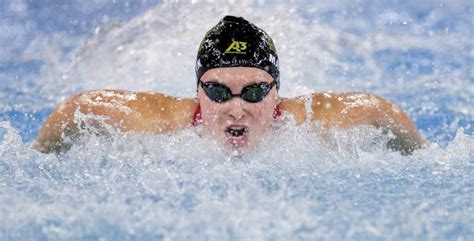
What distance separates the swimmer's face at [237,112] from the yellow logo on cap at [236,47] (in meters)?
0.11

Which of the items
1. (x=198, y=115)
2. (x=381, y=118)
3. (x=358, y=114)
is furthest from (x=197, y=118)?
(x=381, y=118)

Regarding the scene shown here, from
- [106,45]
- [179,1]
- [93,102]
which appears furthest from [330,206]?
[179,1]

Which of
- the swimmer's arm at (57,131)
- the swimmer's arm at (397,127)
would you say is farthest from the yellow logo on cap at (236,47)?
the swimmer's arm at (57,131)

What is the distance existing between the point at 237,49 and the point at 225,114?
37 centimetres

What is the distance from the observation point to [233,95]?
11.3 ft

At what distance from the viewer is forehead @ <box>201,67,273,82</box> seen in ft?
11.5

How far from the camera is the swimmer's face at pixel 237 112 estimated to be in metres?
3.46

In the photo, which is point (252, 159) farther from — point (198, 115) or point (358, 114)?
point (358, 114)

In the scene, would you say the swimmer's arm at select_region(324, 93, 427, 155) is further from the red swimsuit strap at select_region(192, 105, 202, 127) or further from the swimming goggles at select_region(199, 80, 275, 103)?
the red swimsuit strap at select_region(192, 105, 202, 127)

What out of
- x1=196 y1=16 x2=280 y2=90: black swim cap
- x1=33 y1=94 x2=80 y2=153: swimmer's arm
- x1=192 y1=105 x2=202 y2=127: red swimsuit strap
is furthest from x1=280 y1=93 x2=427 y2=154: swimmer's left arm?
x1=33 y1=94 x2=80 y2=153: swimmer's arm

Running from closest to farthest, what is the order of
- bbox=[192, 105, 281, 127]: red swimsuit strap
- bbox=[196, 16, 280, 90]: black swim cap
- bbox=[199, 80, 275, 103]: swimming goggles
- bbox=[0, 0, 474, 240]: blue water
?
bbox=[0, 0, 474, 240]: blue water → bbox=[199, 80, 275, 103]: swimming goggles → bbox=[196, 16, 280, 90]: black swim cap → bbox=[192, 105, 281, 127]: red swimsuit strap

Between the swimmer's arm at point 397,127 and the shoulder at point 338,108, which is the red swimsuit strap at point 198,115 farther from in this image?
the swimmer's arm at point 397,127

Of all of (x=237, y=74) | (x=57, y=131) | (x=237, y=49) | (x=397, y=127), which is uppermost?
(x=237, y=49)

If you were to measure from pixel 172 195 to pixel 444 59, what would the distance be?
13.3 feet
